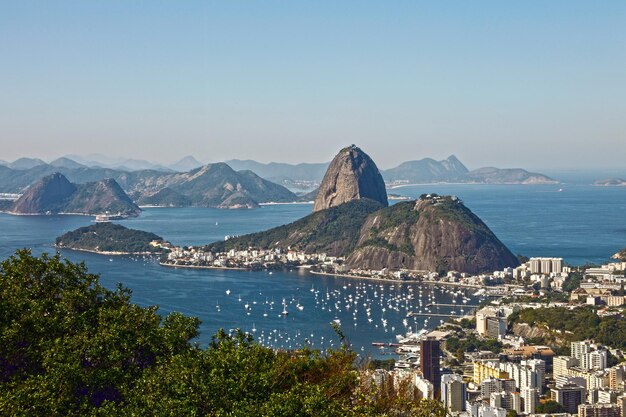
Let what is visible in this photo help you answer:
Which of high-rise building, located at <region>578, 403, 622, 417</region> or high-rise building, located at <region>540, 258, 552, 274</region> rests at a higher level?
high-rise building, located at <region>540, 258, 552, 274</region>

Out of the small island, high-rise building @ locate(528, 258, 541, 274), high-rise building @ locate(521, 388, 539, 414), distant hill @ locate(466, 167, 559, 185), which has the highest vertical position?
distant hill @ locate(466, 167, 559, 185)

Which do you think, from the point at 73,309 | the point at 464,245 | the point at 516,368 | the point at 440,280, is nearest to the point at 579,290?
the point at 440,280

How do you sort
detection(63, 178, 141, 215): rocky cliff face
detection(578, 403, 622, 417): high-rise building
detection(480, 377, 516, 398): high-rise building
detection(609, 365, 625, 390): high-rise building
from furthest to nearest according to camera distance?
1. detection(63, 178, 141, 215): rocky cliff face
2. detection(609, 365, 625, 390): high-rise building
3. detection(480, 377, 516, 398): high-rise building
4. detection(578, 403, 622, 417): high-rise building

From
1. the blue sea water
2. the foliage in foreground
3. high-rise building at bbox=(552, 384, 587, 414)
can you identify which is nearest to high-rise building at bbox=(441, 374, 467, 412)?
high-rise building at bbox=(552, 384, 587, 414)

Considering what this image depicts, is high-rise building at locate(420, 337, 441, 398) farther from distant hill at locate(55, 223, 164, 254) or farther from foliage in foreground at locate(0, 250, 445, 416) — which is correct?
distant hill at locate(55, 223, 164, 254)

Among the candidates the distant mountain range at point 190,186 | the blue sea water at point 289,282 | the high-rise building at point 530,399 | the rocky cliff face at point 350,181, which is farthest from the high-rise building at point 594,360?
the distant mountain range at point 190,186

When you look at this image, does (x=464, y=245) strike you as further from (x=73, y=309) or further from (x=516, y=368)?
(x=73, y=309)

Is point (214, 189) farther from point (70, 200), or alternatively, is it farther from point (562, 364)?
point (562, 364)
